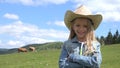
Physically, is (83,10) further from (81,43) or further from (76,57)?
(76,57)

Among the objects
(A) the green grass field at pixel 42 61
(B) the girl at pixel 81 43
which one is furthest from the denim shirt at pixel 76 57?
(A) the green grass field at pixel 42 61

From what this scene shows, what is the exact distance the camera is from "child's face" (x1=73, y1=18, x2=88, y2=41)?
609cm

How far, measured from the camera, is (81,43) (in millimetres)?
6023

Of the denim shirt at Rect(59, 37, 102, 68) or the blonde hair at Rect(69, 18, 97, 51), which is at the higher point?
the blonde hair at Rect(69, 18, 97, 51)

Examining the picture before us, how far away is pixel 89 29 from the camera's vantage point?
615cm

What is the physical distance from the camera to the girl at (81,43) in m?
5.86

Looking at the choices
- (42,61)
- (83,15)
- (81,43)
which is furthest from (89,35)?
(42,61)

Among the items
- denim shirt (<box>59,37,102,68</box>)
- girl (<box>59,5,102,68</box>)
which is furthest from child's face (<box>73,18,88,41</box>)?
denim shirt (<box>59,37,102,68</box>)

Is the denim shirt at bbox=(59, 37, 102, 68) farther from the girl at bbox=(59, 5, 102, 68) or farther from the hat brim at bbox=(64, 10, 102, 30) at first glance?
the hat brim at bbox=(64, 10, 102, 30)

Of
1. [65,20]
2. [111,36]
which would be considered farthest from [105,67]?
[111,36]

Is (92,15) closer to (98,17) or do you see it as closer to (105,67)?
(98,17)

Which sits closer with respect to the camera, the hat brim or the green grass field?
the hat brim

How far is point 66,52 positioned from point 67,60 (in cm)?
16

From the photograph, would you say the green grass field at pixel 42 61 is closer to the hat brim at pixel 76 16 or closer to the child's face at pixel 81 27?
the hat brim at pixel 76 16
